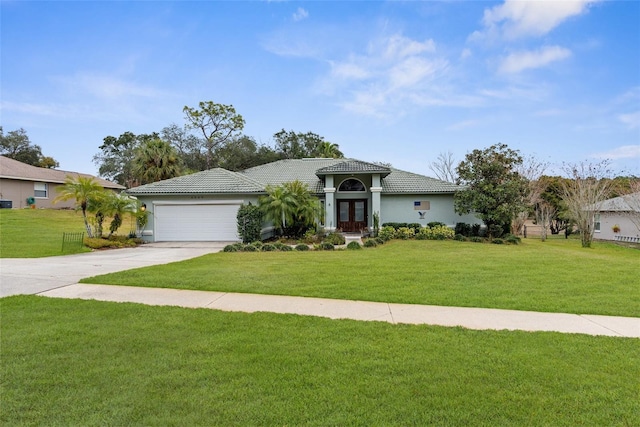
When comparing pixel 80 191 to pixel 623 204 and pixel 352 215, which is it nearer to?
pixel 352 215

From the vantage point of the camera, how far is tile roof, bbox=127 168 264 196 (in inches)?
714

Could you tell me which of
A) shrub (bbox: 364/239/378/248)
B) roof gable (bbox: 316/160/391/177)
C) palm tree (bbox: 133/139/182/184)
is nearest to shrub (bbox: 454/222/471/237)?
roof gable (bbox: 316/160/391/177)

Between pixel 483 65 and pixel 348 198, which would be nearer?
pixel 483 65

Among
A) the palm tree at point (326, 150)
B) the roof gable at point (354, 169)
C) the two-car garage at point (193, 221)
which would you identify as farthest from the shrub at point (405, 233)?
the palm tree at point (326, 150)

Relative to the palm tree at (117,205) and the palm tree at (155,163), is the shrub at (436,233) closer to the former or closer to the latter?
the palm tree at (117,205)

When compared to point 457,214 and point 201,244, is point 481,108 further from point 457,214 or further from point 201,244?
point 201,244

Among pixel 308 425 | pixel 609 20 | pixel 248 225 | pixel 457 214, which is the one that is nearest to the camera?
pixel 308 425

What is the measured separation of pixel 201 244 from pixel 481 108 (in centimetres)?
1923

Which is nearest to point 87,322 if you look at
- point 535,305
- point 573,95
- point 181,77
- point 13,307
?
point 13,307

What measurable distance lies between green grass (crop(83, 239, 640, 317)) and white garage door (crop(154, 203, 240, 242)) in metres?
7.33

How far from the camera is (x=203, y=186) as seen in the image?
1856 centimetres

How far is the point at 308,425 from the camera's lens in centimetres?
258

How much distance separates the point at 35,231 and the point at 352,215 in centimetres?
2000

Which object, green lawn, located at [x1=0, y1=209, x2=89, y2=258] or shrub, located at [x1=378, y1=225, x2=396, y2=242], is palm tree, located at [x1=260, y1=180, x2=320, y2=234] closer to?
shrub, located at [x1=378, y1=225, x2=396, y2=242]
